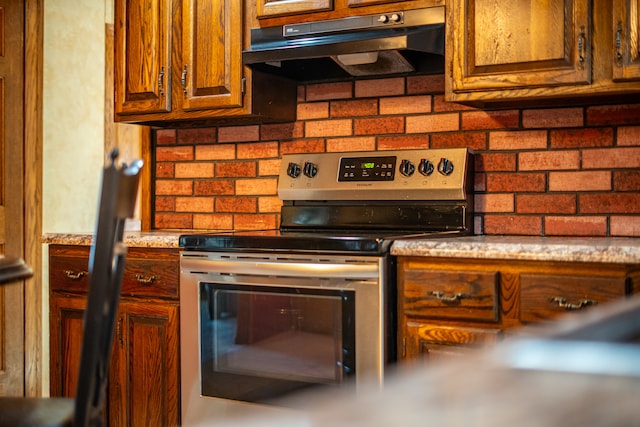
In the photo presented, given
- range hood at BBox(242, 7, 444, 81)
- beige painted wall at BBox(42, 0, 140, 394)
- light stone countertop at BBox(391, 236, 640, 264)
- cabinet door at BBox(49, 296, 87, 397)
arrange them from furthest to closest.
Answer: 1. beige painted wall at BBox(42, 0, 140, 394)
2. cabinet door at BBox(49, 296, 87, 397)
3. range hood at BBox(242, 7, 444, 81)
4. light stone countertop at BBox(391, 236, 640, 264)

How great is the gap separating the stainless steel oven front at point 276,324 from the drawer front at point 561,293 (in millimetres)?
398

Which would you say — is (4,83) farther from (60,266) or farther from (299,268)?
(299,268)

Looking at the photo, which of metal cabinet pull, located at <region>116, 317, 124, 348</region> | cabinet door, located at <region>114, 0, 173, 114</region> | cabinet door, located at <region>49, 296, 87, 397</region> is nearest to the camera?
metal cabinet pull, located at <region>116, 317, 124, 348</region>

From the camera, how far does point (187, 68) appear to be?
2.78 meters

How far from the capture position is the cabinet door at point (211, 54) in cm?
268

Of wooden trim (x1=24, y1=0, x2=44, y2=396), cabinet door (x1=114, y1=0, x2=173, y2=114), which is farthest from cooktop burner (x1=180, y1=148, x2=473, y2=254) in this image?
wooden trim (x1=24, y1=0, x2=44, y2=396)

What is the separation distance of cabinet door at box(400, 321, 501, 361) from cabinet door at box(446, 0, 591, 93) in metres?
0.78

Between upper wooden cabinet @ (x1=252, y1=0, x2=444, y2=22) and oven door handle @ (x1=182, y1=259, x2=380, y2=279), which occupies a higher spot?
upper wooden cabinet @ (x1=252, y1=0, x2=444, y2=22)

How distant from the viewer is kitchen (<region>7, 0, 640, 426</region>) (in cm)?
241

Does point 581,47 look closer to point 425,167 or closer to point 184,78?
point 425,167

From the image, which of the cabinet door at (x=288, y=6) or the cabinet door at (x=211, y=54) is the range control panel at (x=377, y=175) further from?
the cabinet door at (x=288, y=6)

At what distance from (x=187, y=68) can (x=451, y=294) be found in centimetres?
141

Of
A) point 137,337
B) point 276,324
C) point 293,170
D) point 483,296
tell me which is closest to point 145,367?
point 137,337

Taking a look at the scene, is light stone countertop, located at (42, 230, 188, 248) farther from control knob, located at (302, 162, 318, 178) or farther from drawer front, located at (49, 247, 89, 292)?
control knob, located at (302, 162, 318, 178)
